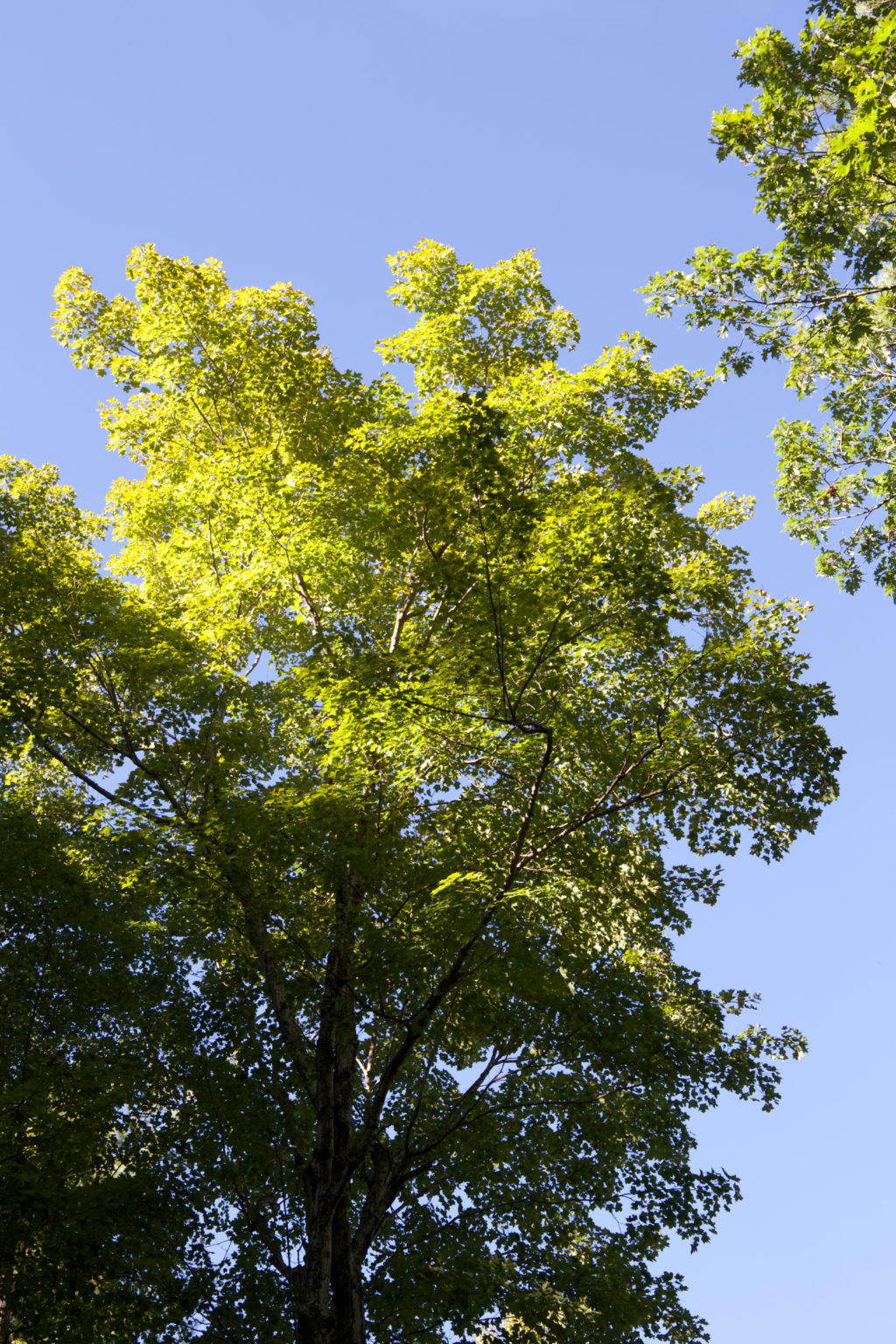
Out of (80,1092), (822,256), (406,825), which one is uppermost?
(822,256)

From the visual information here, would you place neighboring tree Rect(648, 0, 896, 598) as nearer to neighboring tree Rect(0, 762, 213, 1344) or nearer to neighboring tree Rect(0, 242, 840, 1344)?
neighboring tree Rect(0, 242, 840, 1344)

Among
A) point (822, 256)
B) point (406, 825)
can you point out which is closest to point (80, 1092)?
point (406, 825)

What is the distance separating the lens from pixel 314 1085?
1126 centimetres

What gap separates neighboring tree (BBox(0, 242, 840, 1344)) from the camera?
9938mm

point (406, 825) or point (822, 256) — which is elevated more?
point (822, 256)

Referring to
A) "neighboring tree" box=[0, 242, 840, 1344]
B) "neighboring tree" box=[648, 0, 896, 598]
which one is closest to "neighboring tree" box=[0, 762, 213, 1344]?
"neighboring tree" box=[0, 242, 840, 1344]

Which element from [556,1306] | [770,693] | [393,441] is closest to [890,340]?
[770,693]

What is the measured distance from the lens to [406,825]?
11.8 meters

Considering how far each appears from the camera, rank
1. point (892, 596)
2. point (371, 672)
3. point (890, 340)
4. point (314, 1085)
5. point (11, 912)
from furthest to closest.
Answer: point (890, 340), point (892, 596), point (11, 912), point (314, 1085), point (371, 672)

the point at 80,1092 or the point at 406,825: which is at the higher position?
the point at 406,825

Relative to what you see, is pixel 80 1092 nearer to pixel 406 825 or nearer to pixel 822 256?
pixel 406 825

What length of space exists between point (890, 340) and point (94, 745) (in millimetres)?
13599

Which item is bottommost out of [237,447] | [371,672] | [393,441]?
[371,672]

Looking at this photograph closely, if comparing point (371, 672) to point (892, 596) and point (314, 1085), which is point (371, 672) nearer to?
point (314, 1085)
